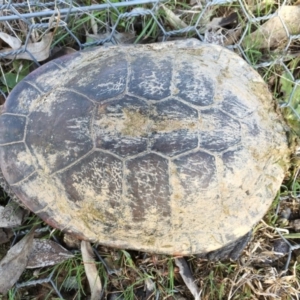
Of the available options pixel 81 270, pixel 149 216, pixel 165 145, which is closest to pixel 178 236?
pixel 149 216

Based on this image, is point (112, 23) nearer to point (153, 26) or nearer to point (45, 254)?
point (153, 26)

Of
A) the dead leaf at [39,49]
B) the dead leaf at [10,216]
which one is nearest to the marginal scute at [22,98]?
the dead leaf at [39,49]

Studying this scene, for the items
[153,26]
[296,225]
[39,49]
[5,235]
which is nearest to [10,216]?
[5,235]

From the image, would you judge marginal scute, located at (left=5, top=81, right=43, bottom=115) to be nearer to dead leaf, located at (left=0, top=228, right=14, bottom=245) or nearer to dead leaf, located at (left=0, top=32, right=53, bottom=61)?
dead leaf, located at (left=0, top=32, right=53, bottom=61)

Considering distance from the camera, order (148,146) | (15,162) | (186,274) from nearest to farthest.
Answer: (148,146) < (15,162) < (186,274)

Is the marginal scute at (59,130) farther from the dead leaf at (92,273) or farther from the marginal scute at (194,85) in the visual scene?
the dead leaf at (92,273)

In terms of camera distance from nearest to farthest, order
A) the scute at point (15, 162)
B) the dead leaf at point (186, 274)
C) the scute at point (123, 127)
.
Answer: the scute at point (123, 127), the scute at point (15, 162), the dead leaf at point (186, 274)
